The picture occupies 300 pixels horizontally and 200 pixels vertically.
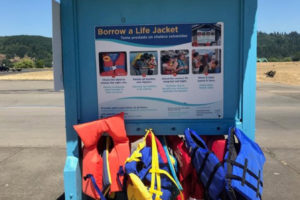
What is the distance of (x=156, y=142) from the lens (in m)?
2.57

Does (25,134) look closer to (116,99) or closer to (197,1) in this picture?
(116,99)

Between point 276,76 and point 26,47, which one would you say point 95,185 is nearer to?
point 276,76

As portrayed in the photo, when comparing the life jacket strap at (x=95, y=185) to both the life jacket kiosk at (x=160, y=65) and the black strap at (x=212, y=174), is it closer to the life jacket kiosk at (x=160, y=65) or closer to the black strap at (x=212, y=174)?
the life jacket kiosk at (x=160, y=65)

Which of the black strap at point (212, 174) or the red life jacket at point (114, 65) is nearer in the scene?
the black strap at point (212, 174)

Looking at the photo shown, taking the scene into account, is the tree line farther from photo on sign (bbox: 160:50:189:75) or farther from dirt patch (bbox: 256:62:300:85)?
photo on sign (bbox: 160:50:189:75)

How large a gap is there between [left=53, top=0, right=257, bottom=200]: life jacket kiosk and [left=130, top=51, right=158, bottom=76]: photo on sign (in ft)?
0.04

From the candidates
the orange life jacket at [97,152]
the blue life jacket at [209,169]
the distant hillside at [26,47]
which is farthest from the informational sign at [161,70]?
the distant hillside at [26,47]

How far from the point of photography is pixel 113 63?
8.81 ft

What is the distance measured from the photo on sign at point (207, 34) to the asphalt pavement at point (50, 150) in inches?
91.1

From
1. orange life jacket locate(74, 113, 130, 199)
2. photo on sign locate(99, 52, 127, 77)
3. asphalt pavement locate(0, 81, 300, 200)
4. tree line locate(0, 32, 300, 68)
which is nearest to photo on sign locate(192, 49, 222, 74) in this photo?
photo on sign locate(99, 52, 127, 77)

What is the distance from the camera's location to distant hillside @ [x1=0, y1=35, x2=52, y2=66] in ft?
399

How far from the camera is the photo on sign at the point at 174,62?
8.68ft

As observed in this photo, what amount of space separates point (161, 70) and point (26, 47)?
140m

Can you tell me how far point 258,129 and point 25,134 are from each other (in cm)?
553
